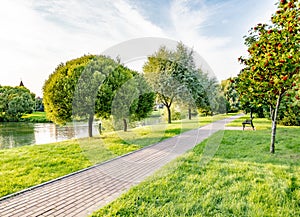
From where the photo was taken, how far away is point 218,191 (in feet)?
13.0

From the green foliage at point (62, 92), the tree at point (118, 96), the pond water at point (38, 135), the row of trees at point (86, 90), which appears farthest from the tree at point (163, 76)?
the green foliage at point (62, 92)

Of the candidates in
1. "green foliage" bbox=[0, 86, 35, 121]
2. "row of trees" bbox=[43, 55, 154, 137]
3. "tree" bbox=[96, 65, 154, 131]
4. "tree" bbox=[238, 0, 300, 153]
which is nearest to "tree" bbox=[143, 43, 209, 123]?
"tree" bbox=[96, 65, 154, 131]

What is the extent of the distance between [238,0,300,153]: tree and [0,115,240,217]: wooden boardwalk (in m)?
4.56

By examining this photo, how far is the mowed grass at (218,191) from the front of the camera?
10.7 ft

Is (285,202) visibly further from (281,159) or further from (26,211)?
(26,211)

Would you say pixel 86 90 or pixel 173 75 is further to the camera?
pixel 173 75

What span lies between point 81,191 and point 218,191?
2.84 metres

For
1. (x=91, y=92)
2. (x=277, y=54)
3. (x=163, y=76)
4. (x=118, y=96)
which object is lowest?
(x=118, y=96)

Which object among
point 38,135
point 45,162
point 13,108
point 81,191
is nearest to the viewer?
point 81,191

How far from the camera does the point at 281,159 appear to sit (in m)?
6.25

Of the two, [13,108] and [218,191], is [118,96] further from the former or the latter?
[13,108]

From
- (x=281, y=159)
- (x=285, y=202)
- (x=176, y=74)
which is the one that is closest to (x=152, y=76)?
(x=176, y=74)

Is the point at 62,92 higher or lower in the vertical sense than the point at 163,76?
lower

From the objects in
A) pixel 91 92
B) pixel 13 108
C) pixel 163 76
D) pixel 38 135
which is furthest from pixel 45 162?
pixel 13 108
